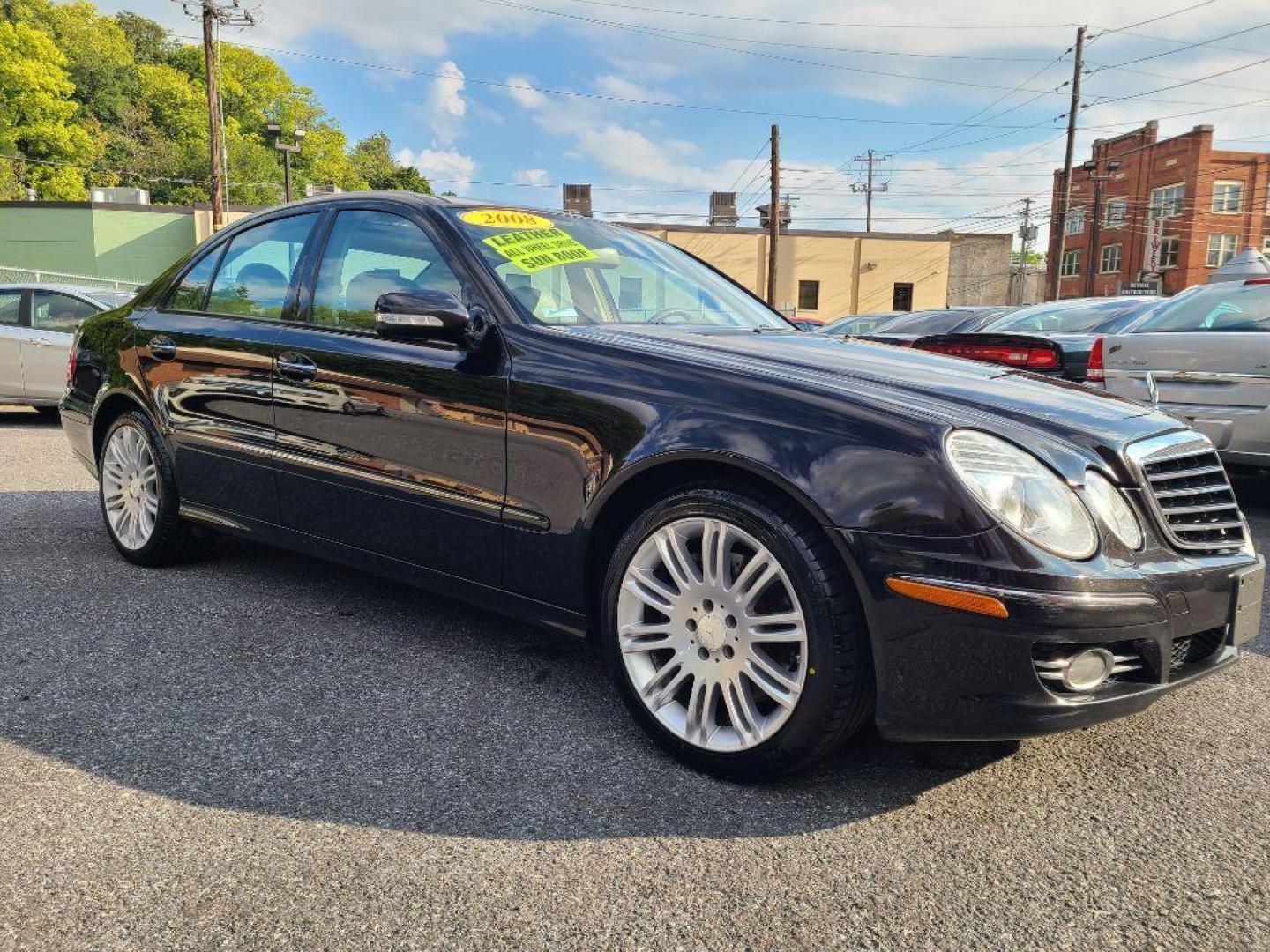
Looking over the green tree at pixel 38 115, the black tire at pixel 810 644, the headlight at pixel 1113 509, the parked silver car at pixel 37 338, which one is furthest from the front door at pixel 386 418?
the green tree at pixel 38 115

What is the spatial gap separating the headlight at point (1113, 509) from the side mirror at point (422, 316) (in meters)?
1.79

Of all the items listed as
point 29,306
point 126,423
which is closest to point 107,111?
point 29,306

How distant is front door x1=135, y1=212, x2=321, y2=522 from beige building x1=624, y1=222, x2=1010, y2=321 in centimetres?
4068

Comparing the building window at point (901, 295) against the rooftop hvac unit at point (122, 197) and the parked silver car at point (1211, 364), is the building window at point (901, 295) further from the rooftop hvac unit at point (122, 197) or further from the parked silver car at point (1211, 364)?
the parked silver car at point (1211, 364)

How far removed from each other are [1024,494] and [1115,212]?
59390mm

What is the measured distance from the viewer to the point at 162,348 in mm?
4164

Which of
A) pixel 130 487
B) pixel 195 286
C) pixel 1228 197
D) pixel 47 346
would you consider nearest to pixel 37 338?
pixel 47 346

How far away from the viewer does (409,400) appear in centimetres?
311

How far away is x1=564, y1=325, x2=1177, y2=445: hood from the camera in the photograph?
2.36 m

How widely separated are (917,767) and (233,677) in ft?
7.00

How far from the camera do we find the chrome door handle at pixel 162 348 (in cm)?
412

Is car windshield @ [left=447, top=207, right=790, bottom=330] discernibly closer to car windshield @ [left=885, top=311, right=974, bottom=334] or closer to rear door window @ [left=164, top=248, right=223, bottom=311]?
rear door window @ [left=164, top=248, right=223, bottom=311]

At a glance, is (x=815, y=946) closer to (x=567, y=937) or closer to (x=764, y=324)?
(x=567, y=937)

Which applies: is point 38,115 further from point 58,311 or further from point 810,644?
point 810,644
